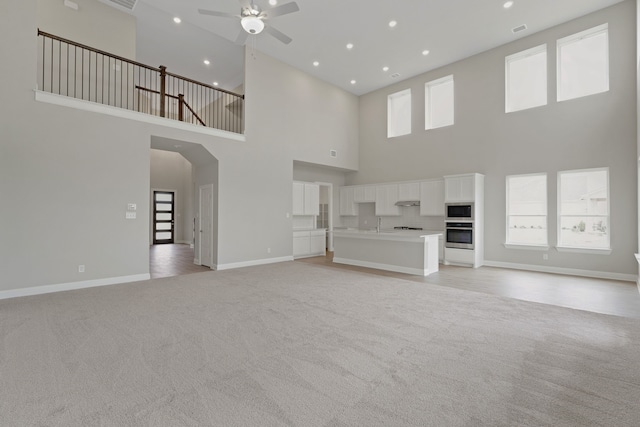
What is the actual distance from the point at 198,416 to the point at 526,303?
4.38m

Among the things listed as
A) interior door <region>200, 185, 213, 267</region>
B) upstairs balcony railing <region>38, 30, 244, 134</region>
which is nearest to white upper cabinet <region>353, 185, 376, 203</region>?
upstairs balcony railing <region>38, 30, 244, 134</region>

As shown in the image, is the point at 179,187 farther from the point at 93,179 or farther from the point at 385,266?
the point at 385,266

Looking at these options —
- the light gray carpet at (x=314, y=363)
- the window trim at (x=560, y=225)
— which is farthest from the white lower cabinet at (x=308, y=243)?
the window trim at (x=560, y=225)

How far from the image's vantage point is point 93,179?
5.20m

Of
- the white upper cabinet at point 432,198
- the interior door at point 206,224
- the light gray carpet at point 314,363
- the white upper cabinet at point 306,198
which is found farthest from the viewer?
the white upper cabinet at point 306,198

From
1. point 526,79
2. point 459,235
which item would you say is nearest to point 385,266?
point 459,235

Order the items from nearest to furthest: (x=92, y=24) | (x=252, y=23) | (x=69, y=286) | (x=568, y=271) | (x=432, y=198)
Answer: (x=252, y=23) < (x=69, y=286) < (x=92, y=24) < (x=568, y=271) < (x=432, y=198)

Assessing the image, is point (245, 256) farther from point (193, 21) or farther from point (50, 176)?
point (193, 21)

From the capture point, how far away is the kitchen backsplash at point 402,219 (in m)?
8.37

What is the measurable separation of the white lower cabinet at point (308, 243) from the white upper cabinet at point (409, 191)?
2673mm

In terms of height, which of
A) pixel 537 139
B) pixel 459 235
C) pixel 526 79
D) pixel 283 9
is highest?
pixel 526 79

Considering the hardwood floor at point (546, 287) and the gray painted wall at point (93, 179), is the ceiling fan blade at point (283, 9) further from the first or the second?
the hardwood floor at point (546, 287)

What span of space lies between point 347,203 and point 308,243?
2278 millimetres

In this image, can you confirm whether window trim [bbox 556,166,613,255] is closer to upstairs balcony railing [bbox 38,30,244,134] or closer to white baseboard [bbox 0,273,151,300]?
upstairs balcony railing [bbox 38,30,244,134]
